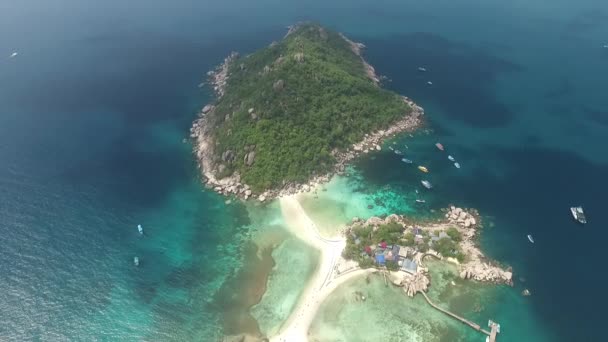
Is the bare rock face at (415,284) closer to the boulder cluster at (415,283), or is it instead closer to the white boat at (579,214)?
the boulder cluster at (415,283)

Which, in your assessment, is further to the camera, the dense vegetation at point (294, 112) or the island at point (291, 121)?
the dense vegetation at point (294, 112)

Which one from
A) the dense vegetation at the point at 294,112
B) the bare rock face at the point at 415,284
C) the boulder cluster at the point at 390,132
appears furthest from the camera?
the boulder cluster at the point at 390,132

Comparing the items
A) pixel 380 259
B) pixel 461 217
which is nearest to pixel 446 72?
pixel 461 217

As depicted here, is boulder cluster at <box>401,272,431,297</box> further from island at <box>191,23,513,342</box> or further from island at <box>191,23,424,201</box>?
island at <box>191,23,424,201</box>

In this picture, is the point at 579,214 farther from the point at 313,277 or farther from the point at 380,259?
the point at 313,277

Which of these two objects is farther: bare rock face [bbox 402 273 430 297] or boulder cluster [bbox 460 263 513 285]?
boulder cluster [bbox 460 263 513 285]

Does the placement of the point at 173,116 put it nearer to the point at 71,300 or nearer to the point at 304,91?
the point at 304,91

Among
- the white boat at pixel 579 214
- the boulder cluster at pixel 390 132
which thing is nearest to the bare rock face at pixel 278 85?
the boulder cluster at pixel 390 132

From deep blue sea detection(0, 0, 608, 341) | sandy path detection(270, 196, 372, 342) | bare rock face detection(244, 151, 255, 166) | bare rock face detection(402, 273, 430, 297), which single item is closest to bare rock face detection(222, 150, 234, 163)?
bare rock face detection(244, 151, 255, 166)
